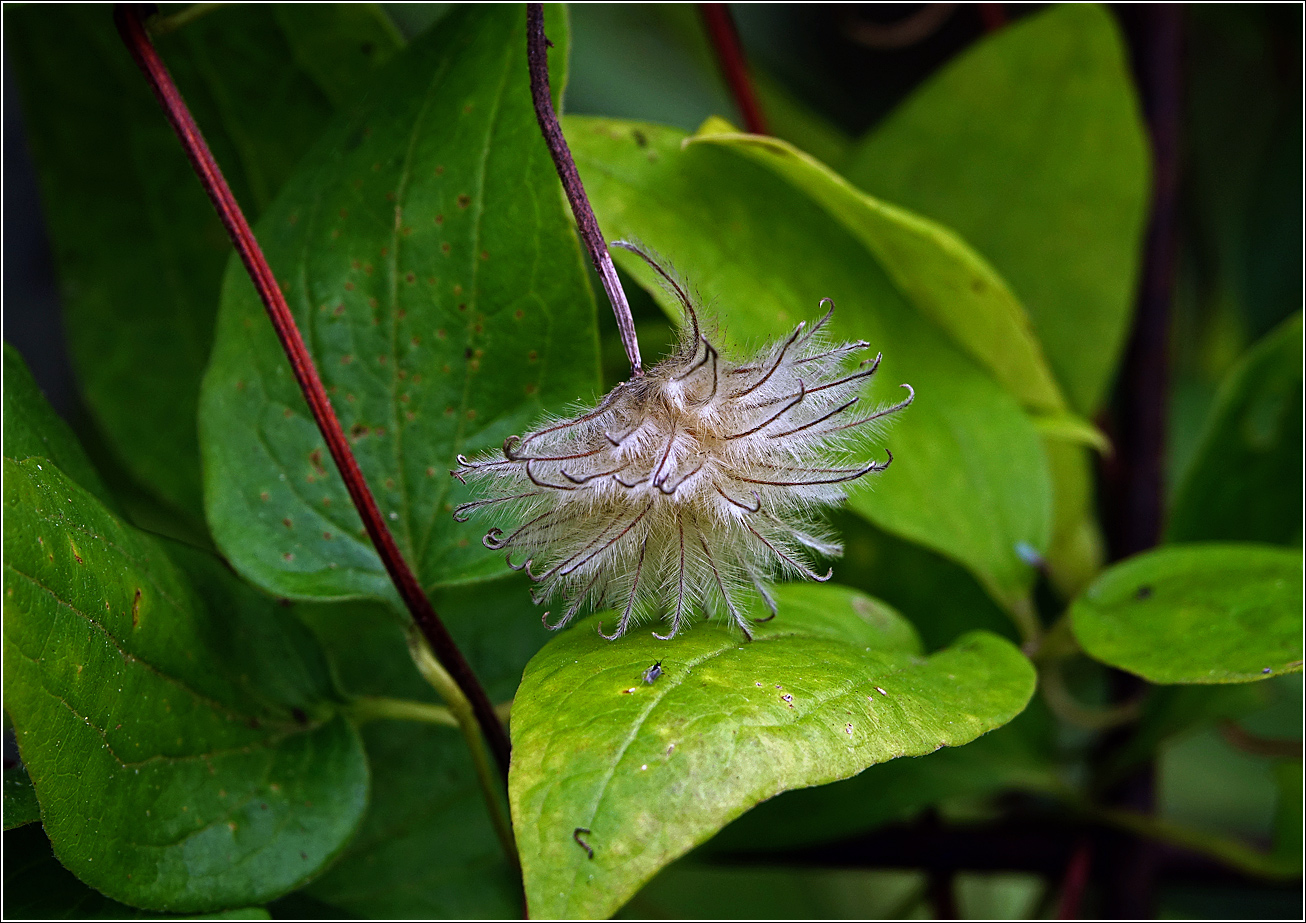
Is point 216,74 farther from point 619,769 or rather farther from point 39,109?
point 619,769

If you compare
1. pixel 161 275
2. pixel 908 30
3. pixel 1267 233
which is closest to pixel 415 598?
pixel 161 275

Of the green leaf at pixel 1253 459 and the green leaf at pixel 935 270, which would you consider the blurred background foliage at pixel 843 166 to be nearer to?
the green leaf at pixel 1253 459

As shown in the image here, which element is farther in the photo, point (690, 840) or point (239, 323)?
point (239, 323)

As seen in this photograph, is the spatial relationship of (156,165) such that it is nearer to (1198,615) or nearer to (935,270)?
(935,270)

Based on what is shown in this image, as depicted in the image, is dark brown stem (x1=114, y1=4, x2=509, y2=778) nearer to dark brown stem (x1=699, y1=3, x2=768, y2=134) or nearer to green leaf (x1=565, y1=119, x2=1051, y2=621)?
green leaf (x1=565, y1=119, x2=1051, y2=621)

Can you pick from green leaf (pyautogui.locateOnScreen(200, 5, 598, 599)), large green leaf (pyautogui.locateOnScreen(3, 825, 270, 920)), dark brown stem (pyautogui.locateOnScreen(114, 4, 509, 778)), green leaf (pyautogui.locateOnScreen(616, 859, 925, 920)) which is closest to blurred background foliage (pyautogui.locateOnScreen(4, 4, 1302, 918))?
green leaf (pyautogui.locateOnScreen(616, 859, 925, 920))

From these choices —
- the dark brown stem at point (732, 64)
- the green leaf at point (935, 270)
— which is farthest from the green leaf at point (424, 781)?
the dark brown stem at point (732, 64)

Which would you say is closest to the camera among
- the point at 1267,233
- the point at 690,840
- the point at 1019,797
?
the point at 690,840
